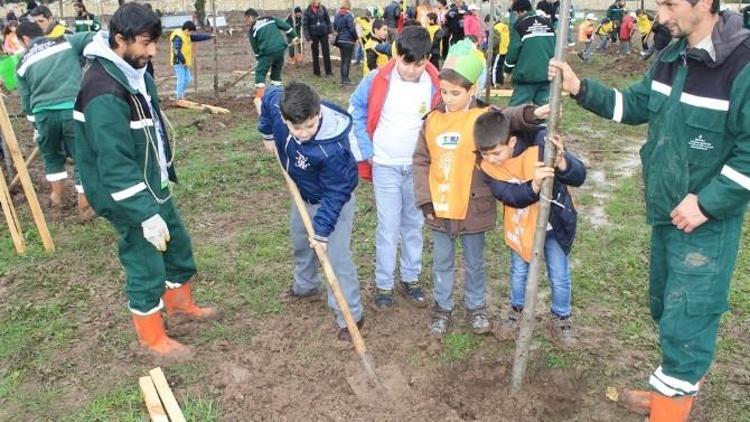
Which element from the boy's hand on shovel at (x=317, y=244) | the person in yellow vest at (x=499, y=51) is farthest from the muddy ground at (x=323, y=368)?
the person in yellow vest at (x=499, y=51)

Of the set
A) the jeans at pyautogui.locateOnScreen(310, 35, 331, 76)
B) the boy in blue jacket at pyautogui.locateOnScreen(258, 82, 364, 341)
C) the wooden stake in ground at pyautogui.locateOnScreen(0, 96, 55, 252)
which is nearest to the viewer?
the boy in blue jacket at pyautogui.locateOnScreen(258, 82, 364, 341)

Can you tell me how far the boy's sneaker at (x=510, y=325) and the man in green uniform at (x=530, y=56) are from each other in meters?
5.09

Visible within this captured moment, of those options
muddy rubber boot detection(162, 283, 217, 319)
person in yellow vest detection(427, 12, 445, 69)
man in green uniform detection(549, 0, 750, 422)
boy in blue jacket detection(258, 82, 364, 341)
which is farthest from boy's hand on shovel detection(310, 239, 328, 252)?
person in yellow vest detection(427, 12, 445, 69)

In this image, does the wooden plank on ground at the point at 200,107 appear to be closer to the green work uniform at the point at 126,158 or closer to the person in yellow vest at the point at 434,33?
the person in yellow vest at the point at 434,33

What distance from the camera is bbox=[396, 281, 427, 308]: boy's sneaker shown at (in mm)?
4449

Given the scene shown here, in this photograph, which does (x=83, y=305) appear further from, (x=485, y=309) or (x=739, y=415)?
(x=739, y=415)

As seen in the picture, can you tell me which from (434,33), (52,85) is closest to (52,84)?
(52,85)

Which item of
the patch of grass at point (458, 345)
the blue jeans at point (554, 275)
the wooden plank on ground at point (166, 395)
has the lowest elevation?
the patch of grass at point (458, 345)

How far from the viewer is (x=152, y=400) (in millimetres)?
3420

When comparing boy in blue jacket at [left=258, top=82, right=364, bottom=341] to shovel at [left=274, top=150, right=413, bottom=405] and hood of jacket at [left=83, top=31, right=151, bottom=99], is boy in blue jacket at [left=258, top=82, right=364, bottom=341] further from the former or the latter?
→ hood of jacket at [left=83, top=31, right=151, bottom=99]

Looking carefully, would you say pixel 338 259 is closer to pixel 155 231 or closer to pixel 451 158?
pixel 451 158

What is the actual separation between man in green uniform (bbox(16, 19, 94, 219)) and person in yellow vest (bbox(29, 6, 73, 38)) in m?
0.15

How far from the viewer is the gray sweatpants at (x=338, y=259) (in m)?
3.86

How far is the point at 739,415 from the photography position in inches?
131
